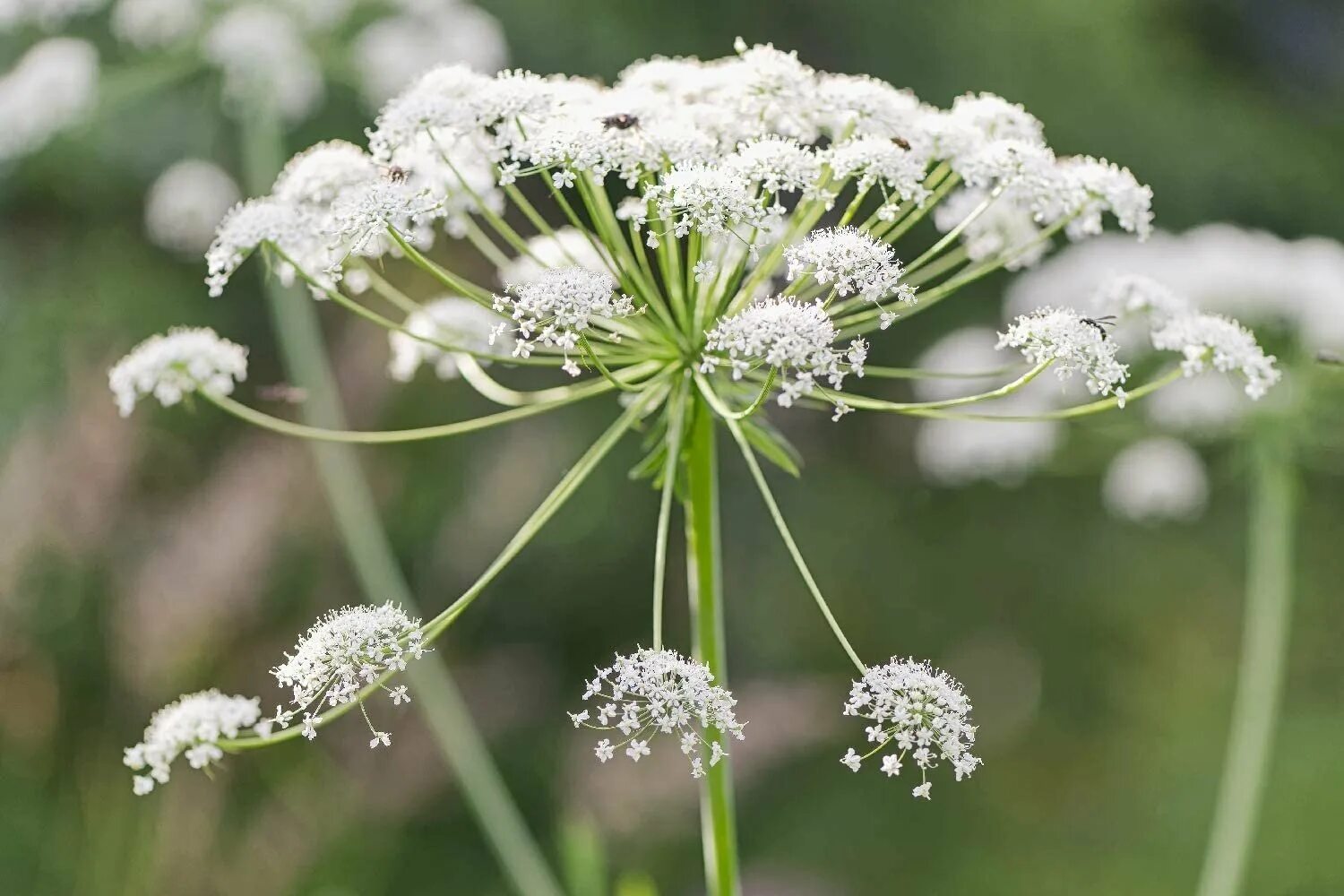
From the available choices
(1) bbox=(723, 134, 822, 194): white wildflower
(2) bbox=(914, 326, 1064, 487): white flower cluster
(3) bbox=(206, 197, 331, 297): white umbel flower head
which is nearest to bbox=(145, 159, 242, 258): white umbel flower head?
(3) bbox=(206, 197, 331, 297): white umbel flower head

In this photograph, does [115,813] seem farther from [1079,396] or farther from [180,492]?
[1079,396]

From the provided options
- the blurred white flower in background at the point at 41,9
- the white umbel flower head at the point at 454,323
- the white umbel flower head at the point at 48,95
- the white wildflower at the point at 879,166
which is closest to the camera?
the white wildflower at the point at 879,166

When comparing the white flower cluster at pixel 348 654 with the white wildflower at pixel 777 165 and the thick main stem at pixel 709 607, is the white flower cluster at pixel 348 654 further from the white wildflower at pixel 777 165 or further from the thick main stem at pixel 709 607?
the white wildflower at pixel 777 165

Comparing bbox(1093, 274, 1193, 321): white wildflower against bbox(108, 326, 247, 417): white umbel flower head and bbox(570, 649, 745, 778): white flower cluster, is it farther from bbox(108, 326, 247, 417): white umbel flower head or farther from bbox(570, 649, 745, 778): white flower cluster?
bbox(108, 326, 247, 417): white umbel flower head

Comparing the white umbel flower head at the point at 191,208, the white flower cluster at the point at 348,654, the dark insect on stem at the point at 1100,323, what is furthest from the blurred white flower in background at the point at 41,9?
the dark insect on stem at the point at 1100,323

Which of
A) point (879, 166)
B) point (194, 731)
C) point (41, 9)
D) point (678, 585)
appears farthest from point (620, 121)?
point (678, 585)

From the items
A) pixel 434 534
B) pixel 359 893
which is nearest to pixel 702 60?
pixel 434 534

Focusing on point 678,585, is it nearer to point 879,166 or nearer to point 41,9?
point 41,9
